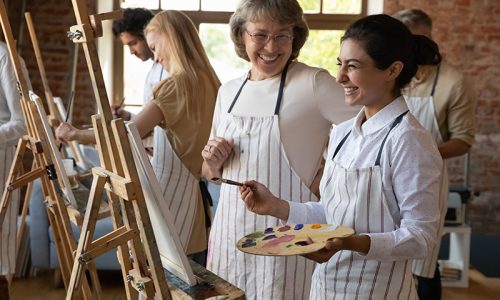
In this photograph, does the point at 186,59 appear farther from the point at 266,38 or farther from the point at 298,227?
the point at 298,227

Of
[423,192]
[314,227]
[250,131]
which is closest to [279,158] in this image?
[250,131]

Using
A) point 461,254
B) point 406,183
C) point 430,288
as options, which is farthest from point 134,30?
point 461,254

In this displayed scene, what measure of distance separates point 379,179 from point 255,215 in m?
0.60

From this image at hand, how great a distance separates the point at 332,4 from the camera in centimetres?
577

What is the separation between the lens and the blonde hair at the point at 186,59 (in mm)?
2670

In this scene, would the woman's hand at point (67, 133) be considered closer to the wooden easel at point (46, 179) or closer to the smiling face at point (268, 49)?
the wooden easel at point (46, 179)

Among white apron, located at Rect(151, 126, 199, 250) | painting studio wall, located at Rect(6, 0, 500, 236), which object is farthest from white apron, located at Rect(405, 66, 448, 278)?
painting studio wall, located at Rect(6, 0, 500, 236)

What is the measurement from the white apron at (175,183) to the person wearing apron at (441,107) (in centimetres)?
111

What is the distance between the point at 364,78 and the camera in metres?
1.62

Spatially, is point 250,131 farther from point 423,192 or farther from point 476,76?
point 476,76

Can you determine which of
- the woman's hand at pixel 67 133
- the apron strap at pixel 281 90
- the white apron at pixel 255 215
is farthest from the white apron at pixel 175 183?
the apron strap at pixel 281 90

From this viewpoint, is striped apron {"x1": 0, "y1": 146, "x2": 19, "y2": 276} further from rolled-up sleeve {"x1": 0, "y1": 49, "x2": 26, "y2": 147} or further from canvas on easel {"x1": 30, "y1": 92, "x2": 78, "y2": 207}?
canvas on easel {"x1": 30, "y1": 92, "x2": 78, "y2": 207}

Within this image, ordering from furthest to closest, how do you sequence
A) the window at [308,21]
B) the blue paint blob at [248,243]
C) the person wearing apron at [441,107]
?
the window at [308,21] → the person wearing apron at [441,107] → the blue paint blob at [248,243]

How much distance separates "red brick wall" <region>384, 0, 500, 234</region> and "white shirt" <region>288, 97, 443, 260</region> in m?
4.04
